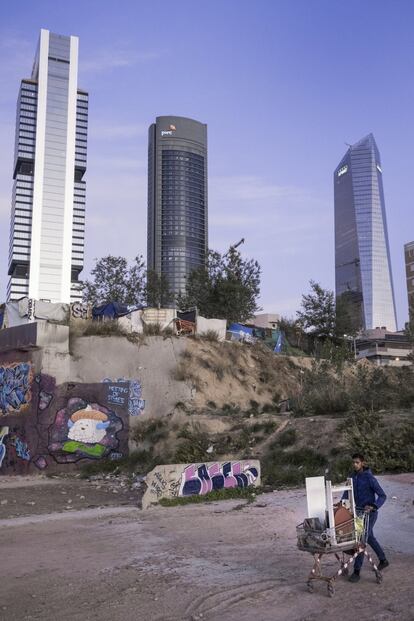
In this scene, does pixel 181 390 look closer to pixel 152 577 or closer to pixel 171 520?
pixel 171 520

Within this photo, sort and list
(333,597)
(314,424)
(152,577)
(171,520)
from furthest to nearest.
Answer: (314,424)
(171,520)
(152,577)
(333,597)

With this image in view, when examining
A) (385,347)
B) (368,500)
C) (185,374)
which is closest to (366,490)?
(368,500)

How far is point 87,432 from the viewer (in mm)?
25719

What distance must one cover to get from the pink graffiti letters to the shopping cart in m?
8.54

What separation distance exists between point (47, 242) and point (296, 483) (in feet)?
596

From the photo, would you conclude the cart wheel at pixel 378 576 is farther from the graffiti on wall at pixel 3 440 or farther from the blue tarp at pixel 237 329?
the blue tarp at pixel 237 329

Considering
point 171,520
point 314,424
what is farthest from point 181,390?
point 171,520

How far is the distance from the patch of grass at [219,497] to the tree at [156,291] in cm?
3757

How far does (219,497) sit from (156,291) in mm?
39579

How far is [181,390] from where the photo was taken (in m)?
28.8

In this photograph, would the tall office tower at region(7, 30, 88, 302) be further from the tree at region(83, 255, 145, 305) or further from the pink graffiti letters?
the pink graffiti letters

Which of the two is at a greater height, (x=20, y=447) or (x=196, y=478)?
(x=20, y=447)

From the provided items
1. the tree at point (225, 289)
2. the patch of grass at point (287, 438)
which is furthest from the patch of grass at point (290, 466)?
the tree at point (225, 289)

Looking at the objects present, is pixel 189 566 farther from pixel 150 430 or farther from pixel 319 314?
pixel 319 314
